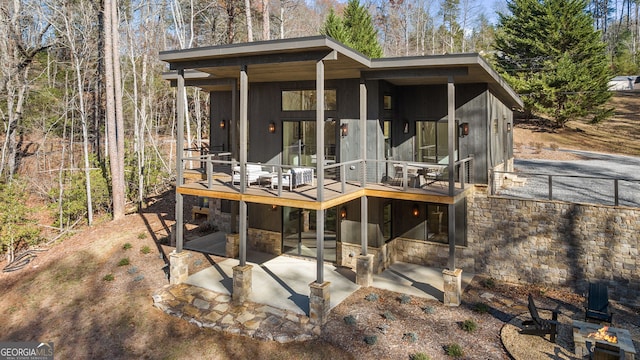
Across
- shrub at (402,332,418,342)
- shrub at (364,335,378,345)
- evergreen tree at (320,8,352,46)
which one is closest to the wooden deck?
shrub at (364,335,378,345)

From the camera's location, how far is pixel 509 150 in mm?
16094

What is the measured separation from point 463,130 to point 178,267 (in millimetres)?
8940

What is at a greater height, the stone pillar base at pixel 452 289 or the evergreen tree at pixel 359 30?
the evergreen tree at pixel 359 30

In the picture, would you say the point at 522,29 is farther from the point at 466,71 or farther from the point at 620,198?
the point at 466,71

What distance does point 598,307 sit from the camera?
25.8 feet

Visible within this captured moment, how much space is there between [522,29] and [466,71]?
22317 millimetres

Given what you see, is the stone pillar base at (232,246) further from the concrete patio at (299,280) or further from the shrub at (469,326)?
the shrub at (469,326)

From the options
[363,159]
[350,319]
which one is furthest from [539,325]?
[363,159]

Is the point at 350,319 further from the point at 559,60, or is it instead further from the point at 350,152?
the point at 559,60

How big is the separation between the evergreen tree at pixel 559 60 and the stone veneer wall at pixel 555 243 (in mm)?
18571

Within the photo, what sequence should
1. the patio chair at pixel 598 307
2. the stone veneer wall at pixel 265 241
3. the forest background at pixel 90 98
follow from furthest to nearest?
the forest background at pixel 90 98, the stone veneer wall at pixel 265 241, the patio chair at pixel 598 307

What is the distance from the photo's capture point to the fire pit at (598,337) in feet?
21.1

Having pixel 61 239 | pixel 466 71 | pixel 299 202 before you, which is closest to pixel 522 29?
pixel 466 71

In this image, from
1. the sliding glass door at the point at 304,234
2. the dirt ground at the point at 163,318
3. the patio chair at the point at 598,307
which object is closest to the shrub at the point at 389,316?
the dirt ground at the point at 163,318
